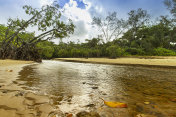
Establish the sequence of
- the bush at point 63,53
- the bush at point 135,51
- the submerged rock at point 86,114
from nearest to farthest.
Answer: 1. the submerged rock at point 86,114
2. the bush at point 135,51
3. the bush at point 63,53

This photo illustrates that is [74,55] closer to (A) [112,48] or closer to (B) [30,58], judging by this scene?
(A) [112,48]

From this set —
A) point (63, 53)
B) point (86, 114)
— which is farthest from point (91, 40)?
point (86, 114)

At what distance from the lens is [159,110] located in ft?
3.37

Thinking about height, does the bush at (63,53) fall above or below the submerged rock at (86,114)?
above

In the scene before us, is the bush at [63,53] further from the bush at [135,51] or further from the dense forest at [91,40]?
the bush at [135,51]

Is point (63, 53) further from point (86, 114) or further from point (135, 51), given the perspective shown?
point (86, 114)

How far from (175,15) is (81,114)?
19.8 metres

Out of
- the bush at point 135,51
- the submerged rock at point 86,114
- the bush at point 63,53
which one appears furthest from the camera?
the bush at point 63,53

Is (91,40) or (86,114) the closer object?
(86,114)

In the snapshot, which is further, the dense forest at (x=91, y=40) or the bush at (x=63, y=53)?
the bush at (x=63, y=53)

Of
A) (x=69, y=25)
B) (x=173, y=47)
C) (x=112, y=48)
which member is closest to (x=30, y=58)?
(x=69, y=25)

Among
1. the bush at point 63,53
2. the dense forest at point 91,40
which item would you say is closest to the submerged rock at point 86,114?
the dense forest at point 91,40

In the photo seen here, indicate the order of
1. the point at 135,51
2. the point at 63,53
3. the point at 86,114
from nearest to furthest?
the point at 86,114 → the point at 135,51 → the point at 63,53

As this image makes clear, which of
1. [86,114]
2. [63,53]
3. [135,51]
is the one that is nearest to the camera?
[86,114]
